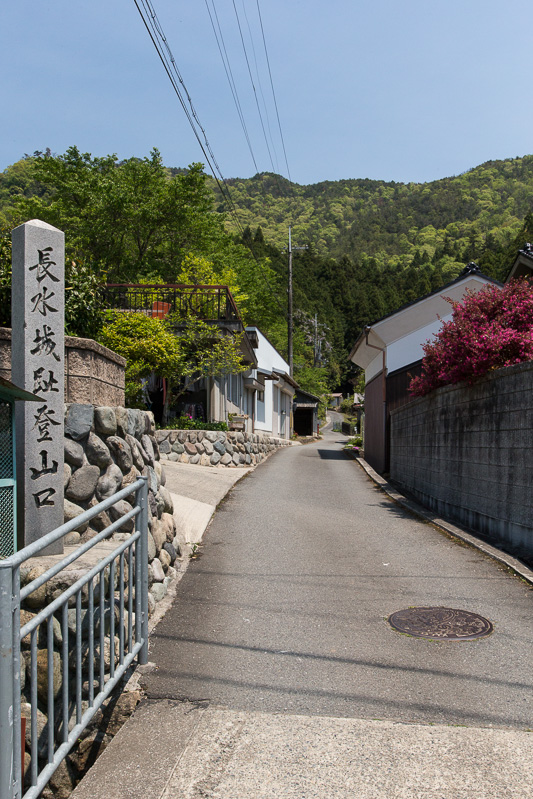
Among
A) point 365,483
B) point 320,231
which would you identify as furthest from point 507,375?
point 320,231

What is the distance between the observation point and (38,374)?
506cm

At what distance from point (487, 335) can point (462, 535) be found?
115 inches

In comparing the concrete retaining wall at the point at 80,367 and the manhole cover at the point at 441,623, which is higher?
the concrete retaining wall at the point at 80,367

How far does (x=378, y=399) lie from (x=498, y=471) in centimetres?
1238

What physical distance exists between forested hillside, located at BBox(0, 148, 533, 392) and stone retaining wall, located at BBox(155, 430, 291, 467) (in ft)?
16.1

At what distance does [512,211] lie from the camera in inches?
3519

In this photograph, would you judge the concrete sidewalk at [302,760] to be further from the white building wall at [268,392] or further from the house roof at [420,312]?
the white building wall at [268,392]

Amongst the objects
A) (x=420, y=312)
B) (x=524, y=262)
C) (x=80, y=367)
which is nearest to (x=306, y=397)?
(x=420, y=312)

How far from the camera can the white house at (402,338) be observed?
17.3 meters

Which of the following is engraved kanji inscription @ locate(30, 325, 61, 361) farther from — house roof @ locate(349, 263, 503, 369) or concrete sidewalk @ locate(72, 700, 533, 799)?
house roof @ locate(349, 263, 503, 369)

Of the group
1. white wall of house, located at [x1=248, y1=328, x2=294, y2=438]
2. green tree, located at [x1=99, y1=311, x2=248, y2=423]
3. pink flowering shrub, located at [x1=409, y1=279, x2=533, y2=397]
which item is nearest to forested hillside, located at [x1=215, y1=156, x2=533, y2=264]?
white wall of house, located at [x1=248, y1=328, x2=294, y2=438]

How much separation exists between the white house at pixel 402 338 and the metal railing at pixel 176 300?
4518mm

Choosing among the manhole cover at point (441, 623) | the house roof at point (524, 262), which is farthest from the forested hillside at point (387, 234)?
the manhole cover at point (441, 623)

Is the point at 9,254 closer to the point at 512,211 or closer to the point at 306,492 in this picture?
the point at 306,492
